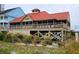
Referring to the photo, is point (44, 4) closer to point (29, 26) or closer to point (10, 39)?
point (29, 26)

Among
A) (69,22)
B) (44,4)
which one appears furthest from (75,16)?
(44,4)

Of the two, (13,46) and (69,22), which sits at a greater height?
(69,22)

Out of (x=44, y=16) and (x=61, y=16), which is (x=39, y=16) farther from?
(x=61, y=16)

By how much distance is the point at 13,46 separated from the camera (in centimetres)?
350

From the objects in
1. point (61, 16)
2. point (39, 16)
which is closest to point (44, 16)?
point (39, 16)

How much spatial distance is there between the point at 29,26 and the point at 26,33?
79 mm
